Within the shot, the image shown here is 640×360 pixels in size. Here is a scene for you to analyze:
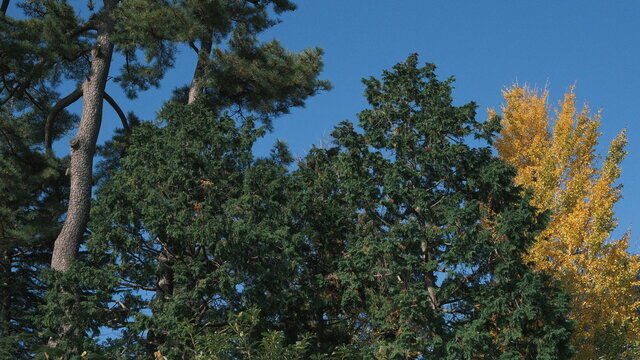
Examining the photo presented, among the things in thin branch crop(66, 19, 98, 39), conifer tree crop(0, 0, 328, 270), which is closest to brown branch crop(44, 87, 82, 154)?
conifer tree crop(0, 0, 328, 270)

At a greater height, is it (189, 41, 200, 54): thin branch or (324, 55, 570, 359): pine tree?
(189, 41, 200, 54): thin branch

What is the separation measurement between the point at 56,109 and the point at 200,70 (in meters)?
3.38

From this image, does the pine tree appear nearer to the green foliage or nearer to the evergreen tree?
the evergreen tree

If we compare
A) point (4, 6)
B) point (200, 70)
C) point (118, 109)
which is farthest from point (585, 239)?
point (4, 6)

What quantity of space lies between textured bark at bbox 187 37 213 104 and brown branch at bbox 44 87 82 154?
8.91 feet

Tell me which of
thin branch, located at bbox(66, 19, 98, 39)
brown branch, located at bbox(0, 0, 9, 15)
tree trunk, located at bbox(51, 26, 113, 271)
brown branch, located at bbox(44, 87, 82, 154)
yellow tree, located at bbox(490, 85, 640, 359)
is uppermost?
brown branch, located at bbox(0, 0, 9, 15)

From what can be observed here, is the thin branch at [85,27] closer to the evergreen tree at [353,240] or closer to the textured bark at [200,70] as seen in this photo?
the textured bark at [200,70]

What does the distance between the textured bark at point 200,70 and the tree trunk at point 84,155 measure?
1842 mm

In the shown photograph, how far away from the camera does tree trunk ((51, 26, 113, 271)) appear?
13227 mm

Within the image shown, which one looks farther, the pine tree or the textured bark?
the textured bark

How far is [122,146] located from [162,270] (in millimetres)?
4699

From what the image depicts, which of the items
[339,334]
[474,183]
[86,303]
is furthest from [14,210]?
[474,183]

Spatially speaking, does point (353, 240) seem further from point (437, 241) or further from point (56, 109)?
point (56, 109)

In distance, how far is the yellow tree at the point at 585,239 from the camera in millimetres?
12039
